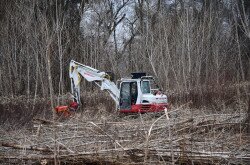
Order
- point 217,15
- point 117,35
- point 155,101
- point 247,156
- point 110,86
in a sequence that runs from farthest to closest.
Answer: point 117,35 < point 217,15 < point 110,86 < point 155,101 < point 247,156

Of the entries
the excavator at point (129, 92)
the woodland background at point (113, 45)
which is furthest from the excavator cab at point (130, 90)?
the woodland background at point (113, 45)

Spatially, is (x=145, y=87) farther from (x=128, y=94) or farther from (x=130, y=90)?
(x=128, y=94)

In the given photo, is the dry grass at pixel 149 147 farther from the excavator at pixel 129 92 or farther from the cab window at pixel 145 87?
the cab window at pixel 145 87

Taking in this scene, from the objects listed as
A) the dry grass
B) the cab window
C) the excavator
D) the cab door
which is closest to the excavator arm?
the excavator

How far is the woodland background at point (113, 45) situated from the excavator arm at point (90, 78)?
338cm

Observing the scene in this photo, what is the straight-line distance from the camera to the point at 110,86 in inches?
667

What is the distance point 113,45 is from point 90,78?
719 inches

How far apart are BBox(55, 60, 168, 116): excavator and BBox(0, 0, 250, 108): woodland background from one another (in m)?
3.15

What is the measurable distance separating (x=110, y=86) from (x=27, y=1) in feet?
35.0

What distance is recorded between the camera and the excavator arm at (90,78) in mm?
16812

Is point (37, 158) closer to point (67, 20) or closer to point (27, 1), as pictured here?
point (27, 1)

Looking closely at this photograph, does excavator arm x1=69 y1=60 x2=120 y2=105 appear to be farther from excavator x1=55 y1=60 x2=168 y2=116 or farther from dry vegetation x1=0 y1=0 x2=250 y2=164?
dry vegetation x1=0 y1=0 x2=250 y2=164

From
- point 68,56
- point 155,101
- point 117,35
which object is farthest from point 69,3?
point 155,101

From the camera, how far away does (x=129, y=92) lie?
16.4 m
